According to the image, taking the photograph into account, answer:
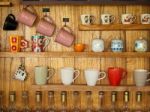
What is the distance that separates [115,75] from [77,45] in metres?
0.31

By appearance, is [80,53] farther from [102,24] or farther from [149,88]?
[149,88]

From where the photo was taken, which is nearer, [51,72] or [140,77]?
[140,77]

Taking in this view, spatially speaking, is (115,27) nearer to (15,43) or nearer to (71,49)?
(71,49)

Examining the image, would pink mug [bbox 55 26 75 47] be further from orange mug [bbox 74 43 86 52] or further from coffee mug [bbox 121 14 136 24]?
coffee mug [bbox 121 14 136 24]

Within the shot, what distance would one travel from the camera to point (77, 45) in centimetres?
205

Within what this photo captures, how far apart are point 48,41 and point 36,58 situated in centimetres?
15

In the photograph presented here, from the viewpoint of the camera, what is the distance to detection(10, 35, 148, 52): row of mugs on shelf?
6.63 ft

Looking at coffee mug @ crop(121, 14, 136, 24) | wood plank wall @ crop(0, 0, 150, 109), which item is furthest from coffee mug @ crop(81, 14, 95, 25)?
coffee mug @ crop(121, 14, 136, 24)

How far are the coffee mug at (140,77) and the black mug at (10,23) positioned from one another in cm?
85

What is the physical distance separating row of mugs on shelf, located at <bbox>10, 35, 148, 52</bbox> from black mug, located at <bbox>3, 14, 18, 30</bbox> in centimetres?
7

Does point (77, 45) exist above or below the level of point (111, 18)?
below

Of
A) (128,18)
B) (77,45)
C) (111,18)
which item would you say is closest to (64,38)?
(77,45)

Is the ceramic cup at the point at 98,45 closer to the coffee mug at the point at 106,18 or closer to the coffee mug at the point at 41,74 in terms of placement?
the coffee mug at the point at 106,18

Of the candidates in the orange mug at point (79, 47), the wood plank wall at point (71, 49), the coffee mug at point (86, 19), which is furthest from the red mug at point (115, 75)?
the coffee mug at point (86, 19)
